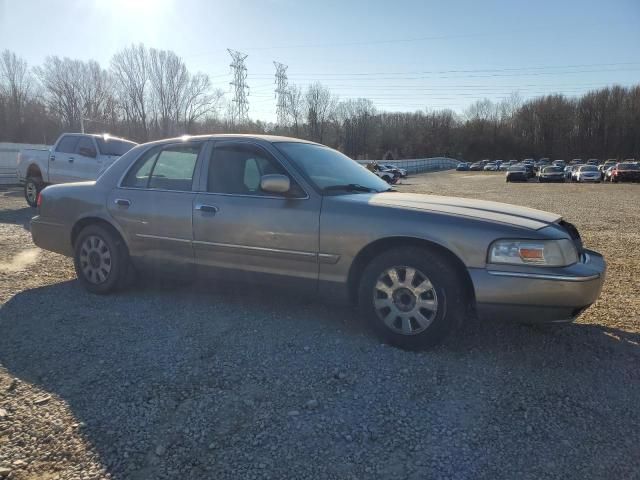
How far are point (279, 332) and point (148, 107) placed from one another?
72.2 metres

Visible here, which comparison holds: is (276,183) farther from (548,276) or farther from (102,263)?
(102,263)

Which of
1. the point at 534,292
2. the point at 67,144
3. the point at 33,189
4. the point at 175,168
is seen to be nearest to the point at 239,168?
the point at 175,168

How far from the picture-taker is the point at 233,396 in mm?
2924

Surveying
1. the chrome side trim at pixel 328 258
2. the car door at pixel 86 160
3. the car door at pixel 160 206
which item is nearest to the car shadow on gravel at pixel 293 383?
the car door at pixel 160 206

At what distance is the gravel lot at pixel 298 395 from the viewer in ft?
7.62

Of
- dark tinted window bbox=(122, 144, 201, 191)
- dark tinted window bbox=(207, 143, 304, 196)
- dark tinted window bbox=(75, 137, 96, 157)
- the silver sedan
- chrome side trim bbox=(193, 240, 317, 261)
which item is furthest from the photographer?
dark tinted window bbox=(75, 137, 96, 157)

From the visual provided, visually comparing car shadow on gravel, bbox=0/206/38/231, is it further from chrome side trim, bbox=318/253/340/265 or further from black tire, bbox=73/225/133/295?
chrome side trim, bbox=318/253/340/265

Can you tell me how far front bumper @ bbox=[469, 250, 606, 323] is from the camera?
125 inches

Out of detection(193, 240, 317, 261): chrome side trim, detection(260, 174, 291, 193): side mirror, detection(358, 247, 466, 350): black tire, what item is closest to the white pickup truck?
detection(193, 240, 317, 261): chrome side trim

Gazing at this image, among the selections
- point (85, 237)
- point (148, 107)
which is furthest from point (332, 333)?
point (148, 107)

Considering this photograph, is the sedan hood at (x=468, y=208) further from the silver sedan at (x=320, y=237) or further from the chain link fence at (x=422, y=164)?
the chain link fence at (x=422, y=164)

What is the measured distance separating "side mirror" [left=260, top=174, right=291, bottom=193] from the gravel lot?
1.18 m

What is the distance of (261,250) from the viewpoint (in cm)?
402

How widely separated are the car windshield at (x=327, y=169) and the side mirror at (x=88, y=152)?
8.95 m
